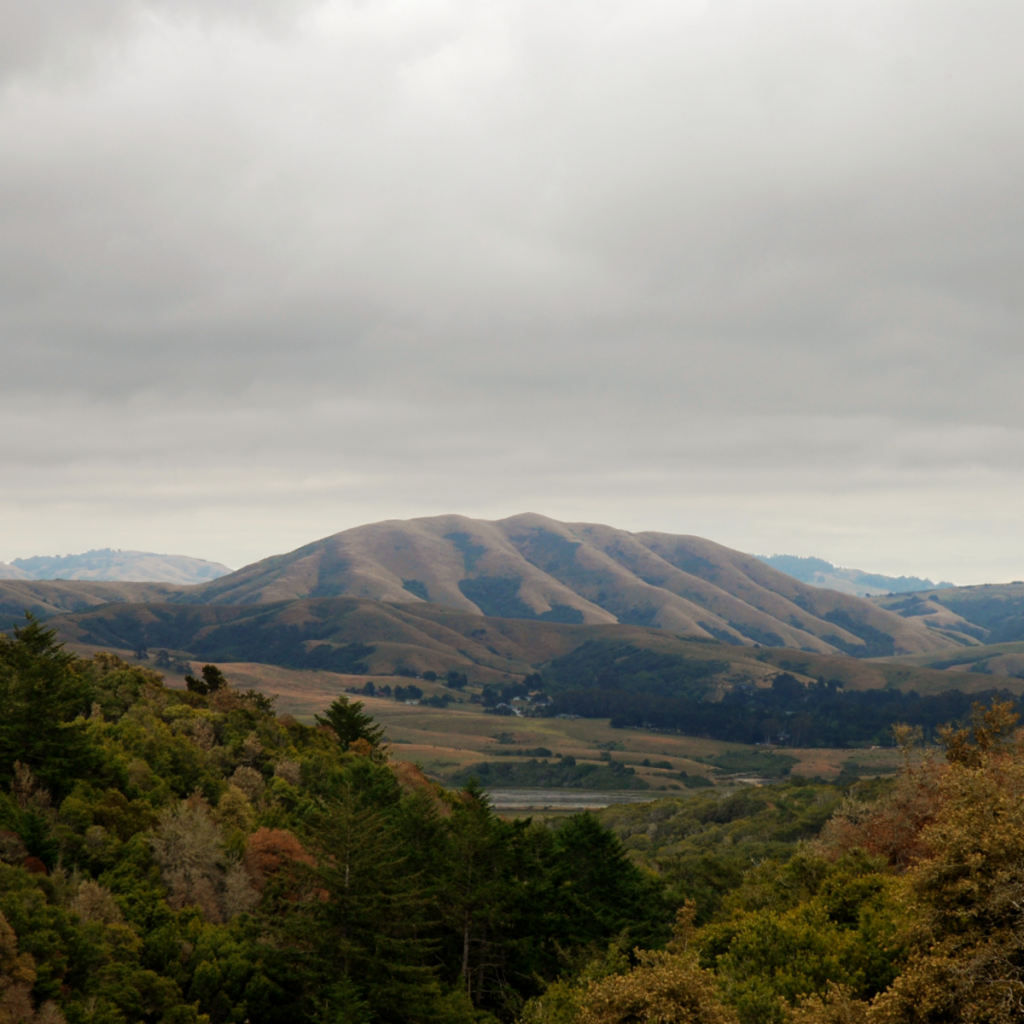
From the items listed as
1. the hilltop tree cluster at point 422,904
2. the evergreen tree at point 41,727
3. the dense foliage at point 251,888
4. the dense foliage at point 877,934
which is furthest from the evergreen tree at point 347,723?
the dense foliage at point 877,934

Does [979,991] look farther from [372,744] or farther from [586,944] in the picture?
[372,744]

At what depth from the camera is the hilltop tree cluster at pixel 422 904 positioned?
25.4 meters

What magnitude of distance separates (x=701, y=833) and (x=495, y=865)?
113 m

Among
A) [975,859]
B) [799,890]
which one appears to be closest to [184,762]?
[799,890]

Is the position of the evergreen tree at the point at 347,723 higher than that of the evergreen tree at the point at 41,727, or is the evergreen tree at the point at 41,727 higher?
the evergreen tree at the point at 41,727

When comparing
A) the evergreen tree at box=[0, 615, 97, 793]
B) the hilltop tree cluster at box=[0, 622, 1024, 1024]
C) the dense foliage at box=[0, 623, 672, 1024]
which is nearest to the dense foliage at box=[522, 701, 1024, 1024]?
the hilltop tree cluster at box=[0, 622, 1024, 1024]

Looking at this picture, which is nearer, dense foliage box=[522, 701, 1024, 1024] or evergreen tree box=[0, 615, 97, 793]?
dense foliage box=[522, 701, 1024, 1024]

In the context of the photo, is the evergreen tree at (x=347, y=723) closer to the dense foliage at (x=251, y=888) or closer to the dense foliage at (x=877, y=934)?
the dense foliage at (x=251, y=888)

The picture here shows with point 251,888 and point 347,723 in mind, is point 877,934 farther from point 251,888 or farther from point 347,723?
point 347,723

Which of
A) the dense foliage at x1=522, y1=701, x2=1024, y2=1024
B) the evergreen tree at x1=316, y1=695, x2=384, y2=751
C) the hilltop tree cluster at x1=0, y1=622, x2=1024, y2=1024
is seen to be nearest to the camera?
the dense foliage at x1=522, y1=701, x2=1024, y2=1024

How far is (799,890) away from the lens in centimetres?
4850

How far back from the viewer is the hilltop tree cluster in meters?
25.4

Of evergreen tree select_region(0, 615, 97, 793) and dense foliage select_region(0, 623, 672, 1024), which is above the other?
evergreen tree select_region(0, 615, 97, 793)

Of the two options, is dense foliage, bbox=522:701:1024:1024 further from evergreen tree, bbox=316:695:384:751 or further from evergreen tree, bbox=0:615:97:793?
evergreen tree, bbox=316:695:384:751
